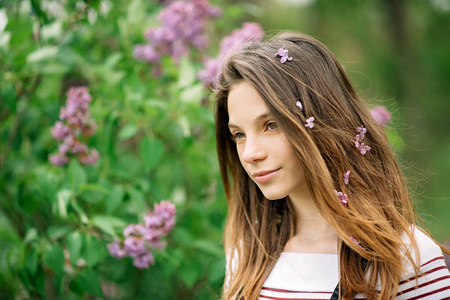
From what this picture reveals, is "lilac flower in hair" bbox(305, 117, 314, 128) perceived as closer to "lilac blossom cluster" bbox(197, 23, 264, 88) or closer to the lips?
the lips

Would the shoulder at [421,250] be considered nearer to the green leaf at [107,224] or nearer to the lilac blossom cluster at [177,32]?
the green leaf at [107,224]

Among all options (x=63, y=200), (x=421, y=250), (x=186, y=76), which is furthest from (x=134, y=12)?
(x=421, y=250)

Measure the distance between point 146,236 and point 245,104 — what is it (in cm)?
59

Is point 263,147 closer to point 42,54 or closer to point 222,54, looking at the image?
point 222,54

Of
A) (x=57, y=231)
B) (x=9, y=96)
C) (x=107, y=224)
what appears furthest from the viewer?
(x=9, y=96)

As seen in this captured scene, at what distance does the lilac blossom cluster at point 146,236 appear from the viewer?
1.45 meters

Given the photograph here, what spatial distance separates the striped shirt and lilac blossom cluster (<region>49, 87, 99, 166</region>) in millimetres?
824

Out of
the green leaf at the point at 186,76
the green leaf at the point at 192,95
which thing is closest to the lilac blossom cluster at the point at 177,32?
the green leaf at the point at 186,76

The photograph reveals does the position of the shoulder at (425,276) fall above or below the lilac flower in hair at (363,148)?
below

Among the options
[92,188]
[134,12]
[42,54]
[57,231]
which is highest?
[134,12]

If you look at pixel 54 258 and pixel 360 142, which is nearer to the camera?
pixel 360 142

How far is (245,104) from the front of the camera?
112cm

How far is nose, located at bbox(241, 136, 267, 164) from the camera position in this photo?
3.57 ft

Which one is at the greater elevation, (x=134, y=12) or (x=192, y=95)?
(x=134, y=12)
